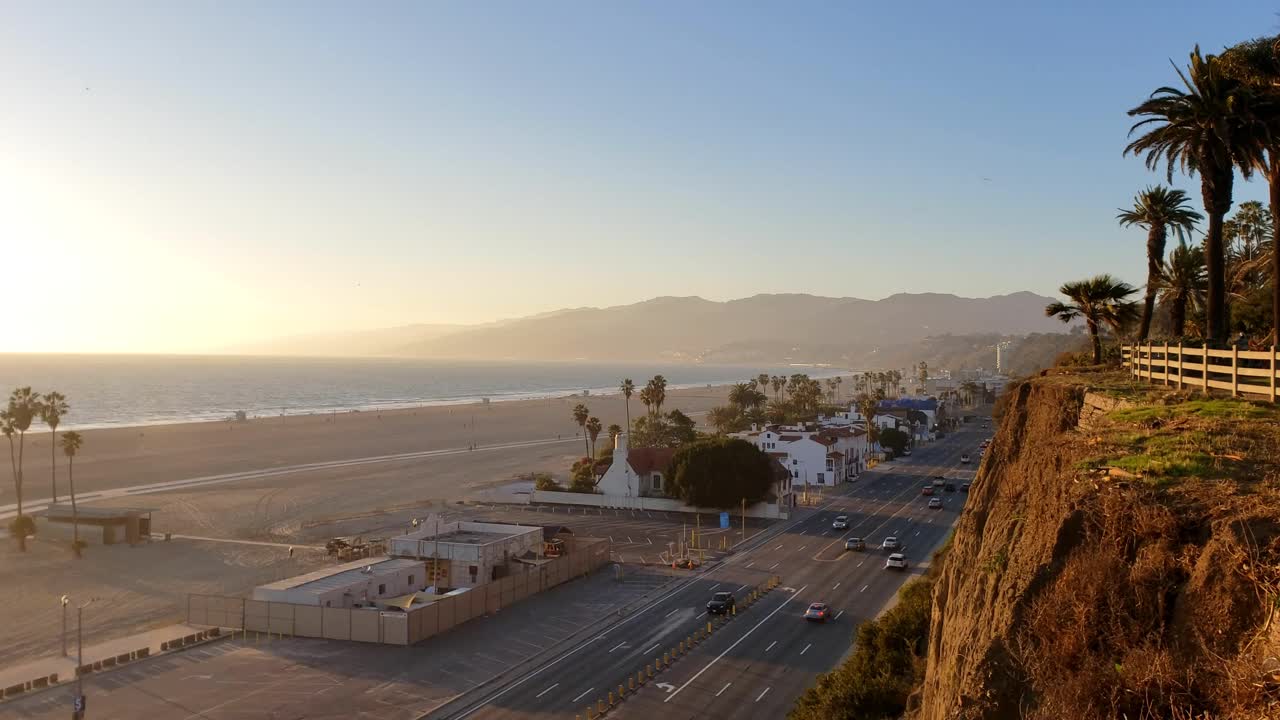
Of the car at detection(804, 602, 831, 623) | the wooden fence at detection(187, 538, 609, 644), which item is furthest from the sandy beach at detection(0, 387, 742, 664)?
the car at detection(804, 602, 831, 623)

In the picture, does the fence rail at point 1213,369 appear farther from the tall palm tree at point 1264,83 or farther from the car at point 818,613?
the car at point 818,613

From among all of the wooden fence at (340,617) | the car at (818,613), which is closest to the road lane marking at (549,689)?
the wooden fence at (340,617)

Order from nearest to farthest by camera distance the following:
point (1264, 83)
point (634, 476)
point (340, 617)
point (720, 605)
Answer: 1. point (1264, 83)
2. point (340, 617)
3. point (720, 605)
4. point (634, 476)

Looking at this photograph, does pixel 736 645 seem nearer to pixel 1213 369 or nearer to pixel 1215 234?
pixel 1215 234

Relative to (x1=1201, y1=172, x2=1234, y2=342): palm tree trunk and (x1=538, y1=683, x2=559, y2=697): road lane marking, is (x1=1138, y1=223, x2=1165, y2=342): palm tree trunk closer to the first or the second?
(x1=1201, y1=172, x2=1234, y2=342): palm tree trunk

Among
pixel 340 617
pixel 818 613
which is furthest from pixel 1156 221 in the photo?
pixel 340 617
